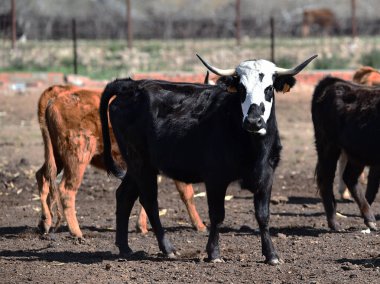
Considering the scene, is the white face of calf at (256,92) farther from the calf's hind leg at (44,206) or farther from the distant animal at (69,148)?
the calf's hind leg at (44,206)

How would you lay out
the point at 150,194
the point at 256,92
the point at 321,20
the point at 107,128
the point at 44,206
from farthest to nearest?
1. the point at 321,20
2. the point at 44,206
3. the point at 107,128
4. the point at 150,194
5. the point at 256,92

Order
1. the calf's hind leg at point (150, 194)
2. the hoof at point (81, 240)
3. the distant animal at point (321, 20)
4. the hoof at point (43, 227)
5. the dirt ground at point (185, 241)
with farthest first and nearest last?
the distant animal at point (321, 20), the hoof at point (43, 227), the hoof at point (81, 240), the calf's hind leg at point (150, 194), the dirt ground at point (185, 241)

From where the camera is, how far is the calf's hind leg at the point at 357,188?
38.9 ft

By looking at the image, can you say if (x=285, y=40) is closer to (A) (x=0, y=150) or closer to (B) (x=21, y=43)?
(B) (x=21, y=43)

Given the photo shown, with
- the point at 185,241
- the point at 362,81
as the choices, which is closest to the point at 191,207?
the point at 185,241

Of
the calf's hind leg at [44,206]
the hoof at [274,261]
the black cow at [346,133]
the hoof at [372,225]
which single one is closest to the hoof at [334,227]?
the black cow at [346,133]

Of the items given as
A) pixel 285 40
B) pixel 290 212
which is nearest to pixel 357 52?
pixel 285 40

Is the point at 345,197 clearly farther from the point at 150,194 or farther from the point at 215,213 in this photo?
the point at 215,213

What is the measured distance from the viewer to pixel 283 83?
972 cm

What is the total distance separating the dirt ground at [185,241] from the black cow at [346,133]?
364 millimetres

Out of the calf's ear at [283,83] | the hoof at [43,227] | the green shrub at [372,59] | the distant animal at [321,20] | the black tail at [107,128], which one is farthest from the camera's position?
the distant animal at [321,20]

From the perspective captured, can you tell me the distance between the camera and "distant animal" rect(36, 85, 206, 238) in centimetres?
1178

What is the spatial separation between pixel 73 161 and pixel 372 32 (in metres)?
27.0

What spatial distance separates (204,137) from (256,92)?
2.38 ft
